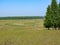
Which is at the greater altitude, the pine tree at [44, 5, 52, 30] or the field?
the field

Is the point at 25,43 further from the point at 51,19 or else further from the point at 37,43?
the point at 51,19

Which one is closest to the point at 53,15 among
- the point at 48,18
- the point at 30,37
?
the point at 48,18

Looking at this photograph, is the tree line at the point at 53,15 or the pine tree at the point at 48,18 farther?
the pine tree at the point at 48,18

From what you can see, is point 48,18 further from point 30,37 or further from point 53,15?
point 30,37

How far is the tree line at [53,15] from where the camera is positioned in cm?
4706

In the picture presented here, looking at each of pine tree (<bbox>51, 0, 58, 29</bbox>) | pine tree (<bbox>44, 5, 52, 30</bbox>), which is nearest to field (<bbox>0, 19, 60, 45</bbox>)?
pine tree (<bbox>51, 0, 58, 29</bbox>)

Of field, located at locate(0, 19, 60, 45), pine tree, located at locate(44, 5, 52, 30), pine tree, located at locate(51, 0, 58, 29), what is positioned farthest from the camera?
pine tree, located at locate(44, 5, 52, 30)

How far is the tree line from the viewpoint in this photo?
47.1 m

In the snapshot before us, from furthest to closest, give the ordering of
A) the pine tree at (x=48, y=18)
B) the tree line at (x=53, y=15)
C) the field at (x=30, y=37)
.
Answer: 1. the pine tree at (x=48, y=18)
2. the tree line at (x=53, y=15)
3. the field at (x=30, y=37)

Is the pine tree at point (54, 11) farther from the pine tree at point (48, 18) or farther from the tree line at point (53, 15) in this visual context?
the pine tree at point (48, 18)

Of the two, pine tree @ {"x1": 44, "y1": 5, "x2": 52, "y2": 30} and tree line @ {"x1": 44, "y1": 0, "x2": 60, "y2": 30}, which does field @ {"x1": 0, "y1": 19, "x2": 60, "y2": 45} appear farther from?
pine tree @ {"x1": 44, "y1": 5, "x2": 52, "y2": 30}

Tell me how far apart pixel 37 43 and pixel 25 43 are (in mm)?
474

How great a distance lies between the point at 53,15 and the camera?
48031mm

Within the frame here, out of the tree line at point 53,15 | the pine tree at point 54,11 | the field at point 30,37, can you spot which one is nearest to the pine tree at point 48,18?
the tree line at point 53,15
